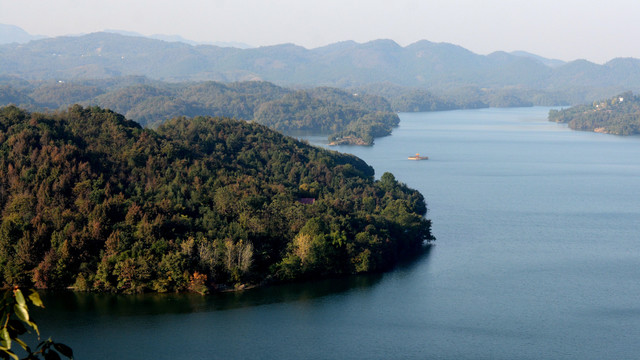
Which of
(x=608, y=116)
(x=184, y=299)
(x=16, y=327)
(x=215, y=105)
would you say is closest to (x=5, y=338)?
(x=16, y=327)

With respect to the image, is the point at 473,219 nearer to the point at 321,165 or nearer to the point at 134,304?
the point at 321,165

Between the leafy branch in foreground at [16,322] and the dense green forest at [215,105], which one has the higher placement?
the dense green forest at [215,105]

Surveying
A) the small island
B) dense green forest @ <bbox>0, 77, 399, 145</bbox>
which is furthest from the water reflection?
dense green forest @ <bbox>0, 77, 399, 145</bbox>

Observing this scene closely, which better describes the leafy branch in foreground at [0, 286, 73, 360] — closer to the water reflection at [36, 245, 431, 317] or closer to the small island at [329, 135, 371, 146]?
the water reflection at [36, 245, 431, 317]

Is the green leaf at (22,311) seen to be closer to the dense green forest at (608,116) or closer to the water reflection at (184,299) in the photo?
the water reflection at (184,299)

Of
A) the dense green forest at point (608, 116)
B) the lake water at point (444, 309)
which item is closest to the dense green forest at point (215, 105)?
the dense green forest at point (608, 116)

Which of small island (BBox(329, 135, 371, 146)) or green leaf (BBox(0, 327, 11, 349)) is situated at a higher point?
green leaf (BBox(0, 327, 11, 349))

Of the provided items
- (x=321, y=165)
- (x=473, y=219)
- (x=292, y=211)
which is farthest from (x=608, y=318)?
(x=321, y=165)

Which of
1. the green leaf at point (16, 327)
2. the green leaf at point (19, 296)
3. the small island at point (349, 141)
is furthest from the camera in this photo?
the small island at point (349, 141)
